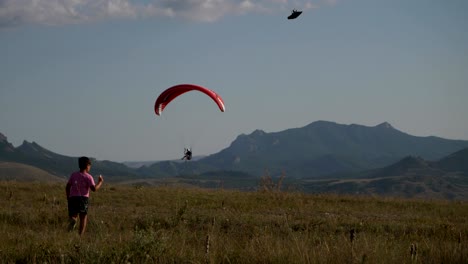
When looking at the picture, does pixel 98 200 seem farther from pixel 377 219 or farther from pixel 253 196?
pixel 377 219

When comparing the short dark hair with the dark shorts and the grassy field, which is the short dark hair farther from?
the grassy field

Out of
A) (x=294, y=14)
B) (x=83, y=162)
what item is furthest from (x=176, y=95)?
(x=83, y=162)

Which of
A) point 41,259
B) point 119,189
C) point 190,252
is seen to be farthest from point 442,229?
point 119,189

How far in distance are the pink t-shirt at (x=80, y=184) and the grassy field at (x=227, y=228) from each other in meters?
1.01

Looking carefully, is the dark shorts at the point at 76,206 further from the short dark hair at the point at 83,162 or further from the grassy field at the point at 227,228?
the short dark hair at the point at 83,162

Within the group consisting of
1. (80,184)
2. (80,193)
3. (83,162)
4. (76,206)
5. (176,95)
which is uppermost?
(176,95)

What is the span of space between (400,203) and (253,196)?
6.51 meters

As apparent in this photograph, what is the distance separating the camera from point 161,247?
357 inches

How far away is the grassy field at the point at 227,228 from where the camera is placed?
8.88 metres

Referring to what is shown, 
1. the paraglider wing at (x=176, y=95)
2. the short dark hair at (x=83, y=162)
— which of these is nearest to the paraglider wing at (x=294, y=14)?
the paraglider wing at (x=176, y=95)

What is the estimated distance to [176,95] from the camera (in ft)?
76.0

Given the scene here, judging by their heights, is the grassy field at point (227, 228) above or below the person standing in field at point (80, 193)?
below

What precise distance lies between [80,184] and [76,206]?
54cm

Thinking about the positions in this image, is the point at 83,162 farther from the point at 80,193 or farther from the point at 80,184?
the point at 80,193
